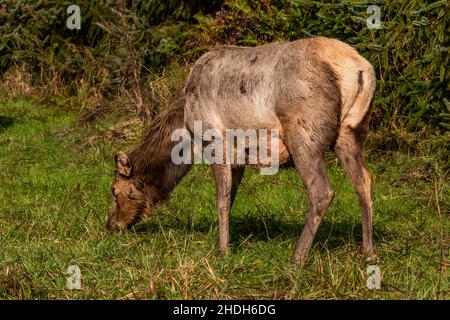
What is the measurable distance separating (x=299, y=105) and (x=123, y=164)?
2.06m

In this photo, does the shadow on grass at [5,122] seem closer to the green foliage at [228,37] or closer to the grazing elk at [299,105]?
the green foliage at [228,37]

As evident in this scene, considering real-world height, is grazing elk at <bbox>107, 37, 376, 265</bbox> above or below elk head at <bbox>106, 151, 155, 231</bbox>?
above

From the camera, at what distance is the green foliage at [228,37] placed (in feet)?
36.1

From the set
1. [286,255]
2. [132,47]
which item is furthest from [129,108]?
[286,255]

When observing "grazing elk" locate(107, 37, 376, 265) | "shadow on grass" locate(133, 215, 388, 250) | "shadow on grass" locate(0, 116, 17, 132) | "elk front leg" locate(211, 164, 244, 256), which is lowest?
"shadow on grass" locate(133, 215, 388, 250)

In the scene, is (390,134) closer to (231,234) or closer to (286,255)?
(231,234)

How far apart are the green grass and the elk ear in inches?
18.0

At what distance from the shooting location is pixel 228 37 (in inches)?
543

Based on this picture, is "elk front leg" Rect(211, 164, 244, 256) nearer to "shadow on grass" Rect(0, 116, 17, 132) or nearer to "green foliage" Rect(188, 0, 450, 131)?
"green foliage" Rect(188, 0, 450, 131)

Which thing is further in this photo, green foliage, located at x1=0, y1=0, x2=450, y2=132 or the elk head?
green foliage, located at x1=0, y1=0, x2=450, y2=132

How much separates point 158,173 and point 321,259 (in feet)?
6.76

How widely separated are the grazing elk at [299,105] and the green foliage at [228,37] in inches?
116

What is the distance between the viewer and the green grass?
22.4ft

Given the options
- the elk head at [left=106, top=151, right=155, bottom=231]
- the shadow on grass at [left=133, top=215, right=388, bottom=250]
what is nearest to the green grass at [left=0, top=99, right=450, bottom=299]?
the shadow on grass at [left=133, top=215, right=388, bottom=250]
